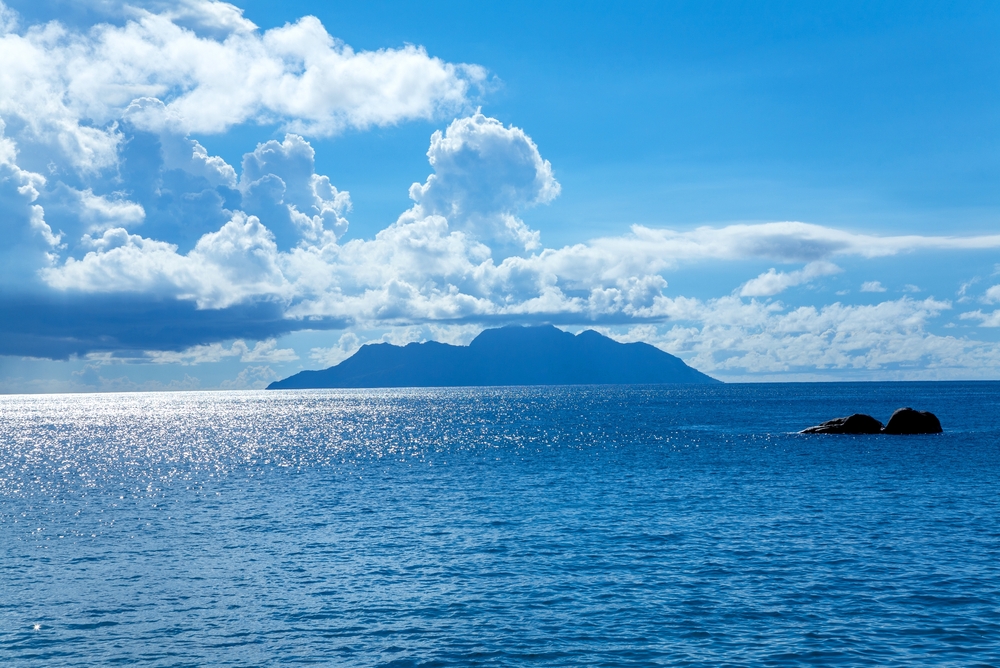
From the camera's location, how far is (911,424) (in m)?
104

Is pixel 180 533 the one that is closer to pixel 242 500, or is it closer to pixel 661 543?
pixel 242 500

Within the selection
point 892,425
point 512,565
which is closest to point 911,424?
point 892,425

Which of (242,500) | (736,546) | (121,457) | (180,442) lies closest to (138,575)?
(242,500)

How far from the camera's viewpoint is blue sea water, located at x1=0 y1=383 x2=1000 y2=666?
24.8 m

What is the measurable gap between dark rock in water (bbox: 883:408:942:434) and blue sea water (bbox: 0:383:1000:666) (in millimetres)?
30499

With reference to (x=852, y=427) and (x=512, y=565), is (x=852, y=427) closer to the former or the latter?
(x=852, y=427)

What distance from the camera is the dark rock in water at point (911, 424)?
103m

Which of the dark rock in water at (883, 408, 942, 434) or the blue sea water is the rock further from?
the blue sea water

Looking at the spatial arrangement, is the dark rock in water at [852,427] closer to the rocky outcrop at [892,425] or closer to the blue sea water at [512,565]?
the rocky outcrop at [892,425]

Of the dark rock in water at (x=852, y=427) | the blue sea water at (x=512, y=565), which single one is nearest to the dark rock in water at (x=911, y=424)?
the dark rock in water at (x=852, y=427)

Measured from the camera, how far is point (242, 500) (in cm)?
5647

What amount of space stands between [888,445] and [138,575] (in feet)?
267

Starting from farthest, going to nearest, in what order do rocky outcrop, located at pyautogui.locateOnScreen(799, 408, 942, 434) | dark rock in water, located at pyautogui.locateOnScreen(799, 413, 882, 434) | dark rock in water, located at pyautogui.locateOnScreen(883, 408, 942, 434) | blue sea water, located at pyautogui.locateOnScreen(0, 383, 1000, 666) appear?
dark rock in water, located at pyautogui.locateOnScreen(799, 413, 882, 434) → rocky outcrop, located at pyautogui.locateOnScreen(799, 408, 942, 434) → dark rock in water, located at pyautogui.locateOnScreen(883, 408, 942, 434) → blue sea water, located at pyautogui.locateOnScreen(0, 383, 1000, 666)

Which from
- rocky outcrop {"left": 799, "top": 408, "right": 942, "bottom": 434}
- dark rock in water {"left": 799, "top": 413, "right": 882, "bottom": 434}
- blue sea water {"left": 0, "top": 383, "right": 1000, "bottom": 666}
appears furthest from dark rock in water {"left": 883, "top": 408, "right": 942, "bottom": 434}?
blue sea water {"left": 0, "top": 383, "right": 1000, "bottom": 666}
